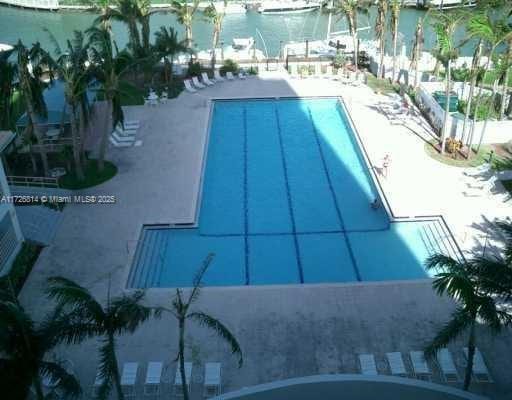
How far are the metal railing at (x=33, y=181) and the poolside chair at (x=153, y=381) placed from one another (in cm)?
937

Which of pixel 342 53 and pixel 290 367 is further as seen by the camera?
pixel 342 53

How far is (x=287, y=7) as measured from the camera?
173ft

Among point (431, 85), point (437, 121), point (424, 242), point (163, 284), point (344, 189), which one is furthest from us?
point (431, 85)

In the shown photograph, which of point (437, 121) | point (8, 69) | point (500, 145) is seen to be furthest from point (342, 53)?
point (8, 69)

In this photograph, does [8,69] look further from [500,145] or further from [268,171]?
[500,145]

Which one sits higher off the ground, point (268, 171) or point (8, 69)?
point (8, 69)

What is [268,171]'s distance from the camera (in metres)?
Result: 21.6

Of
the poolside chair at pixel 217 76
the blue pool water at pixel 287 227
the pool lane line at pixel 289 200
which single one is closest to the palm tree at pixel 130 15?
the poolside chair at pixel 217 76

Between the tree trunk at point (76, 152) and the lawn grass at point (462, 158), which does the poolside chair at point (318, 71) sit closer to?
the lawn grass at point (462, 158)

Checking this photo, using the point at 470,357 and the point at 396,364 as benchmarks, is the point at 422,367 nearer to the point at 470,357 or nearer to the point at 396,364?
the point at 396,364

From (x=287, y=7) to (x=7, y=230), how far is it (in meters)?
42.4

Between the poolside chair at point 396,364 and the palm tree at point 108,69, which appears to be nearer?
the poolside chair at point 396,364

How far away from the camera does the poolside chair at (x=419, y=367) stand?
11984 mm

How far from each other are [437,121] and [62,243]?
15.9 metres
